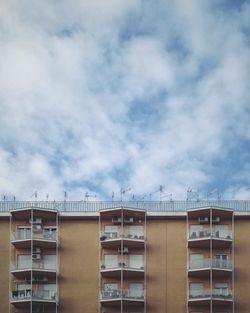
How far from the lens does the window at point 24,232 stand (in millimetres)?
80250

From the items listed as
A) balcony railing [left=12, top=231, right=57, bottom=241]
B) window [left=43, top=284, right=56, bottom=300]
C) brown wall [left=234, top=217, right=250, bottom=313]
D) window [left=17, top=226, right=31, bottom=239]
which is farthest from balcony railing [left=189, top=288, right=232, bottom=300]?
window [left=17, top=226, right=31, bottom=239]

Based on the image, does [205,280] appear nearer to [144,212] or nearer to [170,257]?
[170,257]

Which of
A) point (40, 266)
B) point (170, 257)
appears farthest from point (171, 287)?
point (40, 266)

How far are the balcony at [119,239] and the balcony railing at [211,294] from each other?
6.98 m

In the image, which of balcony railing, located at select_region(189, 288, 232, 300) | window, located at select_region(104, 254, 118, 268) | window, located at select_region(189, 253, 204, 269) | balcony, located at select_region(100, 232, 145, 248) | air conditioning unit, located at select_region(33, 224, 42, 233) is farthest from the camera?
air conditioning unit, located at select_region(33, 224, 42, 233)

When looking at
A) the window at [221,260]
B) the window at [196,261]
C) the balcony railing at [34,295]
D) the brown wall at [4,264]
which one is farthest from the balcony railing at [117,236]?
the brown wall at [4,264]

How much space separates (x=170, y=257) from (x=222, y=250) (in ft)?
17.0

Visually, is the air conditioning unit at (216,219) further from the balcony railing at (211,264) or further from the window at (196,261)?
→ the balcony railing at (211,264)

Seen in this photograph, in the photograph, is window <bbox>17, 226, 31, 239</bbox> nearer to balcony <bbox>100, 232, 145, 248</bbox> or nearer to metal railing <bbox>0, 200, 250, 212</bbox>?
metal railing <bbox>0, 200, 250, 212</bbox>

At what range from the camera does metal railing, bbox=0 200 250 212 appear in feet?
265

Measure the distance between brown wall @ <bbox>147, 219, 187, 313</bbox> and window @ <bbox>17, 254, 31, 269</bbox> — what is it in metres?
11.7

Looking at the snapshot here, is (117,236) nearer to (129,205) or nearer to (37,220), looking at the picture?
(129,205)

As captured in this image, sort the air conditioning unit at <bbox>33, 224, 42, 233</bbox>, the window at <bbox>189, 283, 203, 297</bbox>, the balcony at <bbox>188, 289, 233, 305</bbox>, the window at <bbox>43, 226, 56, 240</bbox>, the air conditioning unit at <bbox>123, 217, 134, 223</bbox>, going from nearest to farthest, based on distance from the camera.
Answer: the balcony at <bbox>188, 289, 233, 305</bbox> < the window at <bbox>189, 283, 203, 297</bbox> < the window at <bbox>43, 226, 56, 240</bbox> < the air conditioning unit at <bbox>33, 224, 42, 233</bbox> < the air conditioning unit at <bbox>123, 217, 134, 223</bbox>

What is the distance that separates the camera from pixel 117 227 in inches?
3179
